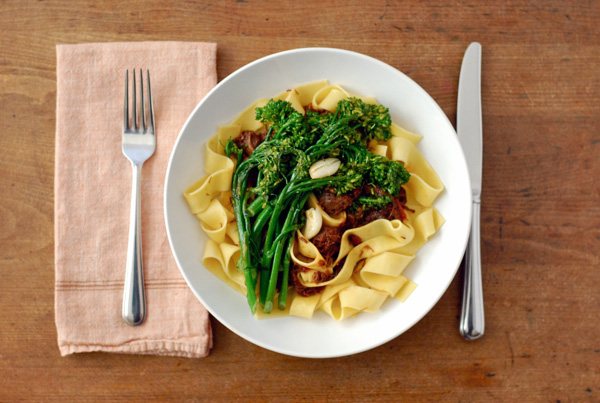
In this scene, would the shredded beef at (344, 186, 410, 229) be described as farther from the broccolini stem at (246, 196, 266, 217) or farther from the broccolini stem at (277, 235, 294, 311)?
the broccolini stem at (246, 196, 266, 217)

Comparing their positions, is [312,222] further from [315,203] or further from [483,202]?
[483,202]

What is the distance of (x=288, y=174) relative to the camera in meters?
2.39

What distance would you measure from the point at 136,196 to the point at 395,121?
168cm

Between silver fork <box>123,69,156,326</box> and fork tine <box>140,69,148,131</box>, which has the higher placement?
fork tine <box>140,69,148,131</box>

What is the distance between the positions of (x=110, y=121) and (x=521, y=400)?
3281mm

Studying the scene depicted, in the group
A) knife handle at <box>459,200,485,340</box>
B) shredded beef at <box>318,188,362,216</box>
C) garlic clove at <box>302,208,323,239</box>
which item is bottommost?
knife handle at <box>459,200,485,340</box>

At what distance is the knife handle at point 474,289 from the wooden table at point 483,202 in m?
0.11

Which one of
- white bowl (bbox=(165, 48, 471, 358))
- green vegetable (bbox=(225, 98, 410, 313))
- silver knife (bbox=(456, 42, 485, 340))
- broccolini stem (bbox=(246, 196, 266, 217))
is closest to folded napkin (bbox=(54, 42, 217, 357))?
white bowl (bbox=(165, 48, 471, 358))

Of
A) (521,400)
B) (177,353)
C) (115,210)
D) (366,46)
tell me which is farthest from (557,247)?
(115,210)

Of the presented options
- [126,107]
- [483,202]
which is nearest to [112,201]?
[126,107]

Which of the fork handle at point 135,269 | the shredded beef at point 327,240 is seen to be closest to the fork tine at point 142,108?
the fork handle at point 135,269

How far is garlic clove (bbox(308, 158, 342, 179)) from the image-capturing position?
2.33 m

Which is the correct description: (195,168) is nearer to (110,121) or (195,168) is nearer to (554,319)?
(110,121)

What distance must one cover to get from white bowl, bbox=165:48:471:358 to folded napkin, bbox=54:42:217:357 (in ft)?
Result: 0.88
